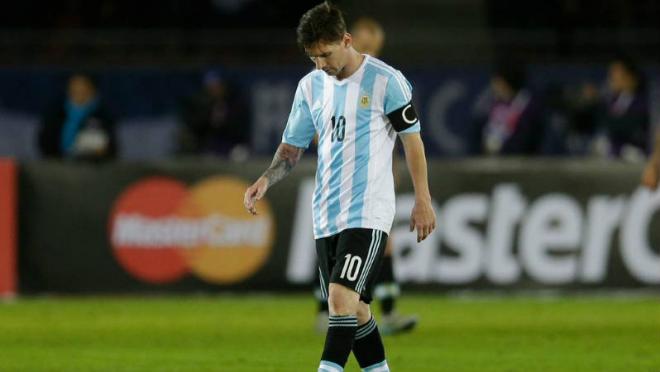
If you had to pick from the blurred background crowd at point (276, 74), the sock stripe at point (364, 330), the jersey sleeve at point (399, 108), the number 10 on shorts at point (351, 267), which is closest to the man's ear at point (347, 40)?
the jersey sleeve at point (399, 108)

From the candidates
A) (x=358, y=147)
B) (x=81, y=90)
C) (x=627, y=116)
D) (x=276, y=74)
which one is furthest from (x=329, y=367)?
(x=276, y=74)

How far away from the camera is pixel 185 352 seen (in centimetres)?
1127

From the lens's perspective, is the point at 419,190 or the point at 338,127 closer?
the point at 419,190

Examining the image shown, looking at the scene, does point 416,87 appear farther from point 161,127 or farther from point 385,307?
point 385,307

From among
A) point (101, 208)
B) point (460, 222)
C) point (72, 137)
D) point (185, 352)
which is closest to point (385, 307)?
point (185, 352)

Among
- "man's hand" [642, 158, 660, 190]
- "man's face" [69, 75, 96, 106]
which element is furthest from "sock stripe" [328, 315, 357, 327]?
"man's face" [69, 75, 96, 106]

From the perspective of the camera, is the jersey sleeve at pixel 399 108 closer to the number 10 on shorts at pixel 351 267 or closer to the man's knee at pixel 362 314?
the number 10 on shorts at pixel 351 267

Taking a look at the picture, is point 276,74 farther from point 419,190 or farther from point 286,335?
point 419,190

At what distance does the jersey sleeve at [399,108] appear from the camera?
8.03 m

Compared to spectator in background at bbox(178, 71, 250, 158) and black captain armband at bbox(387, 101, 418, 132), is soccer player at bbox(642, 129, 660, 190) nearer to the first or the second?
black captain armband at bbox(387, 101, 418, 132)

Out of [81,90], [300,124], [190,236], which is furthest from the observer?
[81,90]

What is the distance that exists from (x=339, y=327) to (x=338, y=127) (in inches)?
41.3

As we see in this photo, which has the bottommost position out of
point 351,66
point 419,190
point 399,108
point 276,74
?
point 276,74

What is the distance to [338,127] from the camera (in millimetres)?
8078
